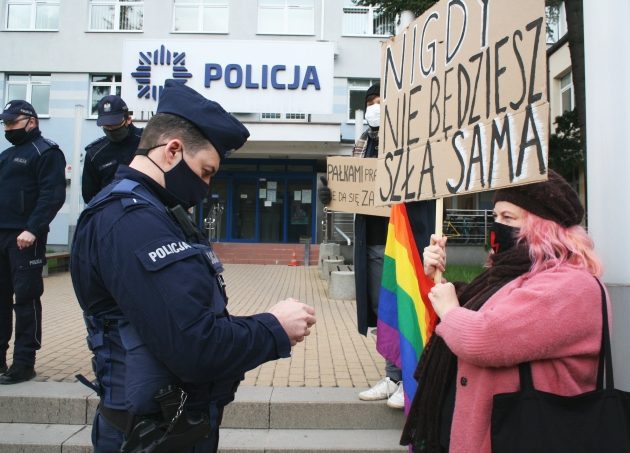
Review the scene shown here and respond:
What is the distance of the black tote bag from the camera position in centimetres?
151

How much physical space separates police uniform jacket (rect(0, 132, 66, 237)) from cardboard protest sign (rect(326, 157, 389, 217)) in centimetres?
205

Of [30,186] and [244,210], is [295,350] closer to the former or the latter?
[30,186]

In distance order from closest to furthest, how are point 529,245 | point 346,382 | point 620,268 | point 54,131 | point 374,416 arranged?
point 529,245
point 620,268
point 374,416
point 346,382
point 54,131

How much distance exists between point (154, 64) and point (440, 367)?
14398mm

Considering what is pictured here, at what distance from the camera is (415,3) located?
10.0 m

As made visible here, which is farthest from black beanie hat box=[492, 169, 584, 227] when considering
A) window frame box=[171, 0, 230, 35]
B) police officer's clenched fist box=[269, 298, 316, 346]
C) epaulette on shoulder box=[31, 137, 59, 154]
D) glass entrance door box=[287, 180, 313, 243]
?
window frame box=[171, 0, 230, 35]

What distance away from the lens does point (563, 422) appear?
153 cm

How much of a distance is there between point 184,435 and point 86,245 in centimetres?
60

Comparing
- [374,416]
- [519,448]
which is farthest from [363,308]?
[519,448]

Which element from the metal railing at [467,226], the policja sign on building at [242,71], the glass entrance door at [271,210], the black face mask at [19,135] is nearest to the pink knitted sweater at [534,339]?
the black face mask at [19,135]

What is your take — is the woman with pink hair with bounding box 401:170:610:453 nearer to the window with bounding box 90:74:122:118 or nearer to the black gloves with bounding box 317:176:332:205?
the black gloves with bounding box 317:176:332:205

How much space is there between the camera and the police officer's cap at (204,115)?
1510 millimetres

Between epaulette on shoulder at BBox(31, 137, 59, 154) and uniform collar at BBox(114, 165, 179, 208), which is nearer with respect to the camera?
uniform collar at BBox(114, 165, 179, 208)

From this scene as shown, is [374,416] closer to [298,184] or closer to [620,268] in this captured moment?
[620,268]
